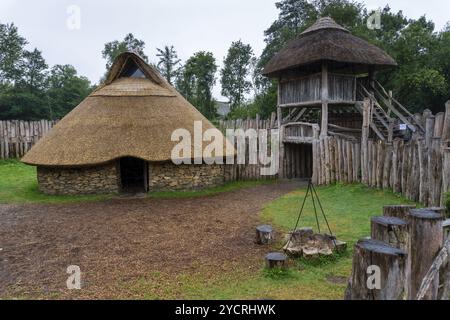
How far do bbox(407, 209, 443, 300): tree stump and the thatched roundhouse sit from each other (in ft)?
31.0

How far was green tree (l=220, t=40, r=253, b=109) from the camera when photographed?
4003 cm

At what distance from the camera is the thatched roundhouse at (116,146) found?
40.2ft

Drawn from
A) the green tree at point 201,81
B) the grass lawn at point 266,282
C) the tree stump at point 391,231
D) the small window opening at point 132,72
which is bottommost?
the grass lawn at point 266,282

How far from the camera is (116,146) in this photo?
40.5 feet

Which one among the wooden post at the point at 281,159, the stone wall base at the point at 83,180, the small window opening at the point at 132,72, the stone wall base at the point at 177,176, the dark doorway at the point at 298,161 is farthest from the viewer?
the dark doorway at the point at 298,161

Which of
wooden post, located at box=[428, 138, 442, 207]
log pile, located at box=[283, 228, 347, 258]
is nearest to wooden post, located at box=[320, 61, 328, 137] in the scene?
wooden post, located at box=[428, 138, 442, 207]

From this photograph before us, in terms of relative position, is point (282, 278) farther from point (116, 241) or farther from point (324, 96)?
point (324, 96)

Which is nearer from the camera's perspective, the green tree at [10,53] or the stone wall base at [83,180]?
the stone wall base at [83,180]

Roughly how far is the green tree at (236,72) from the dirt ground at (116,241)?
30989 millimetres

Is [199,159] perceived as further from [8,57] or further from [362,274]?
[8,57]

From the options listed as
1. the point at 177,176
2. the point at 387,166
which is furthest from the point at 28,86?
the point at 387,166

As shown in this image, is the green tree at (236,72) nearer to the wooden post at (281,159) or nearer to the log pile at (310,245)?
the wooden post at (281,159)

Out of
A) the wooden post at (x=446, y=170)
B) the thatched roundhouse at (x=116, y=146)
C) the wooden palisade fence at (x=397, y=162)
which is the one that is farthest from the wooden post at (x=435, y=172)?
the thatched roundhouse at (x=116, y=146)

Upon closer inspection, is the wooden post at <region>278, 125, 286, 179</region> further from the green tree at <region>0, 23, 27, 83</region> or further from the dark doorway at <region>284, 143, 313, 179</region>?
the green tree at <region>0, 23, 27, 83</region>
